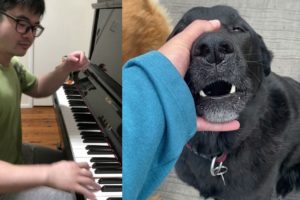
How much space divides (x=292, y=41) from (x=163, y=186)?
1.14 feet

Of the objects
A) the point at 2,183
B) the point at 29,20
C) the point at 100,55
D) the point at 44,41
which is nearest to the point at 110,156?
the point at 2,183

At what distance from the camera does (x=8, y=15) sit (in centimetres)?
110

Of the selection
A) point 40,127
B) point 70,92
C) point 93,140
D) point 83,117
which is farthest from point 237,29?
point 40,127

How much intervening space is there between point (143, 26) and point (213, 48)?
131 millimetres

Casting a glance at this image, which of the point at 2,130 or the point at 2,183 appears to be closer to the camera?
the point at 2,183

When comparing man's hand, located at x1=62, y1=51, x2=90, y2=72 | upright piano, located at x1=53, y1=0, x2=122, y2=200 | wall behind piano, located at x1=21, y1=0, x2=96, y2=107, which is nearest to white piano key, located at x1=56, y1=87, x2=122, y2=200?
upright piano, located at x1=53, y1=0, x2=122, y2=200

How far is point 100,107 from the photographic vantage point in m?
1.31

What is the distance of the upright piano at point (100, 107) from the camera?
98cm

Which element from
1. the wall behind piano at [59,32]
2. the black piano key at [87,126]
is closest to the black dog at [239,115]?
the black piano key at [87,126]

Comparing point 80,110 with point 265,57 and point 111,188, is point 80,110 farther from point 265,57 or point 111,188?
point 265,57

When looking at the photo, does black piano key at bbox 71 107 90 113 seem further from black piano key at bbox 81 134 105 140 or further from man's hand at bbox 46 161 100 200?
man's hand at bbox 46 161 100 200

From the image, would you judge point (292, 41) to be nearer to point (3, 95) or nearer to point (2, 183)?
point (2, 183)

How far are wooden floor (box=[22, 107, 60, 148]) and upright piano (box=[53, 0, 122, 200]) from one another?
0.27 meters

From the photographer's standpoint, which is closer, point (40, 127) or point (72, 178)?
point (72, 178)
